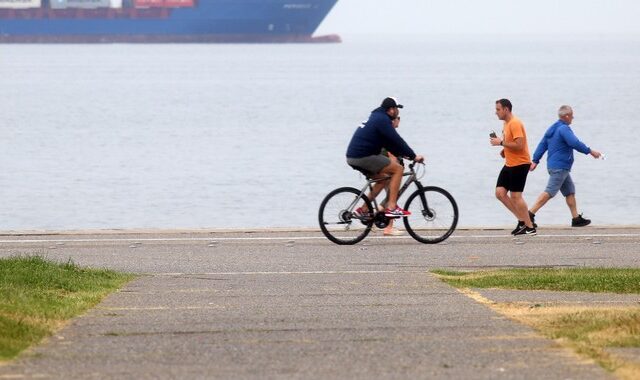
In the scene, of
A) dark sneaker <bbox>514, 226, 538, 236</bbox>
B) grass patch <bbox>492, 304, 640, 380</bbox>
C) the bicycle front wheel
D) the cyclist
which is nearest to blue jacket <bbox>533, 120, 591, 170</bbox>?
dark sneaker <bbox>514, 226, 538, 236</bbox>

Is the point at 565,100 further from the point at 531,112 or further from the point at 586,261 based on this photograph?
the point at 586,261

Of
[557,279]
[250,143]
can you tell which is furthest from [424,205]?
[250,143]

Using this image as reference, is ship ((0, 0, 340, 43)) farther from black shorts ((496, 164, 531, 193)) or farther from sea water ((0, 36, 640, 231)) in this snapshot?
black shorts ((496, 164, 531, 193))

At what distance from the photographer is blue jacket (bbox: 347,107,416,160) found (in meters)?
14.2

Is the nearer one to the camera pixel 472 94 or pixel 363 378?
pixel 363 378

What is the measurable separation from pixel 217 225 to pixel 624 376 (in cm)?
2106

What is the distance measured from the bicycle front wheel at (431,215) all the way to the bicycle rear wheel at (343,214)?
0.44m

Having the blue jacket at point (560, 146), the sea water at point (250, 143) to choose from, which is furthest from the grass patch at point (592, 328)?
the sea water at point (250, 143)

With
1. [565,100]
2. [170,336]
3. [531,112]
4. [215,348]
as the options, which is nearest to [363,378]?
[215,348]

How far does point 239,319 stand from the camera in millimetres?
8258

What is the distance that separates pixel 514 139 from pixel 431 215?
1192 mm

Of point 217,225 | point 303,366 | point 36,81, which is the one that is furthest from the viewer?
point 36,81

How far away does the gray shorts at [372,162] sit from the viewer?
565 inches

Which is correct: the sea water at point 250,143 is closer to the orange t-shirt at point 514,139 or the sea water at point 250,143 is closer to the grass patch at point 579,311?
the orange t-shirt at point 514,139
